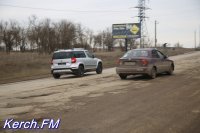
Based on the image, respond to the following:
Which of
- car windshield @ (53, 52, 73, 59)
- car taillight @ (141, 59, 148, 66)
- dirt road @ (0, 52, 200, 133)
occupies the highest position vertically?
car windshield @ (53, 52, 73, 59)

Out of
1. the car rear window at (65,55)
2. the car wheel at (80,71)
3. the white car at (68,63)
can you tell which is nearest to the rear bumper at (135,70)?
the car wheel at (80,71)

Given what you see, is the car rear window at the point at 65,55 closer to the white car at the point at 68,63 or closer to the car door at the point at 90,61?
the white car at the point at 68,63

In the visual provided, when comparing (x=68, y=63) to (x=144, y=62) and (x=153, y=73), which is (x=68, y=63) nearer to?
(x=144, y=62)

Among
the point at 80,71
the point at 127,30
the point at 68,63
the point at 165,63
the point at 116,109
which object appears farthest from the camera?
the point at 127,30

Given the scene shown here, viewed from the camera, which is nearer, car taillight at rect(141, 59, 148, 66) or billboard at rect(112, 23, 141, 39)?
car taillight at rect(141, 59, 148, 66)

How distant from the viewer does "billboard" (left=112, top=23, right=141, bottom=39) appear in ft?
223

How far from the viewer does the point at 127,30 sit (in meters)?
68.7

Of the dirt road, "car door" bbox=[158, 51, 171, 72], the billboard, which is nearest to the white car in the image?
"car door" bbox=[158, 51, 171, 72]

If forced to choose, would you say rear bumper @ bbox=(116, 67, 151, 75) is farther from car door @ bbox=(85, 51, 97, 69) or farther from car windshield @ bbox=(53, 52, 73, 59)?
car door @ bbox=(85, 51, 97, 69)

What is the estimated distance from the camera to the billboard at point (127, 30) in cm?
6783

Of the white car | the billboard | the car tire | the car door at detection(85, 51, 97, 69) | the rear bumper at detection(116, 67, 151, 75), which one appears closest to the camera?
the rear bumper at detection(116, 67, 151, 75)

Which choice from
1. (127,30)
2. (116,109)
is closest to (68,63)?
(116,109)

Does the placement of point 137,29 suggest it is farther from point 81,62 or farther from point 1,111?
point 1,111

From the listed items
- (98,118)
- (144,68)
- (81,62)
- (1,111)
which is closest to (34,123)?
(98,118)
